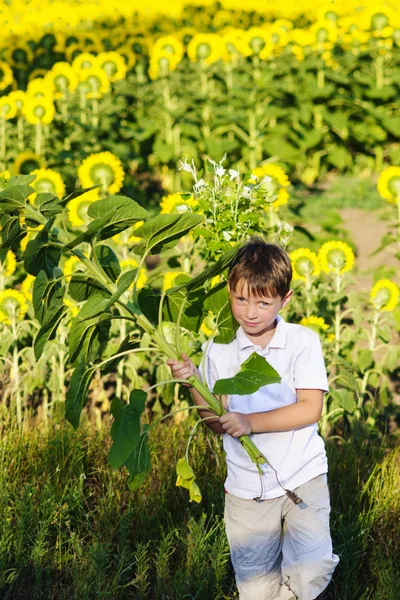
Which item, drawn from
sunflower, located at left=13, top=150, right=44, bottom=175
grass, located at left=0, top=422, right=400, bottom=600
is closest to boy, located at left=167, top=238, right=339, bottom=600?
grass, located at left=0, top=422, right=400, bottom=600

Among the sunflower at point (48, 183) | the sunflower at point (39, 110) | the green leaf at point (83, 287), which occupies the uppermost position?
the sunflower at point (39, 110)

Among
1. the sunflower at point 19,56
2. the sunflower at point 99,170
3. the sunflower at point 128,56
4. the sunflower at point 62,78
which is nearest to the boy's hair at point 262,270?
the sunflower at point 99,170

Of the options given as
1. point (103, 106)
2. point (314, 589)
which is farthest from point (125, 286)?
point (103, 106)

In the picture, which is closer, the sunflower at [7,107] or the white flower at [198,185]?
the white flower at [198,185]

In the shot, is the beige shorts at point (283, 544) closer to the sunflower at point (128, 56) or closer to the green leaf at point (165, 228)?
the green leaf at point (165, 228)

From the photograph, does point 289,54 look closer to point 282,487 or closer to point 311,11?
point 311,11

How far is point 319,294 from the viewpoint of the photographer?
4.34m

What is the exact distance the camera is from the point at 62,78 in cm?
742

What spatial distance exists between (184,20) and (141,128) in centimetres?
563

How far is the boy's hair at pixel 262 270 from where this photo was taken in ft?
8.36

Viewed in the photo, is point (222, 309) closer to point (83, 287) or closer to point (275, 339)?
point (275, 339)

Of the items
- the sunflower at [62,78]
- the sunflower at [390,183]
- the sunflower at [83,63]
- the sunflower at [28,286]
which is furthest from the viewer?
the sunflower at [83,63]

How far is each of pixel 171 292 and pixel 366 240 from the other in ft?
14.9

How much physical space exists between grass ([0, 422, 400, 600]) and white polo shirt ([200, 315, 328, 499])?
0.36 m
